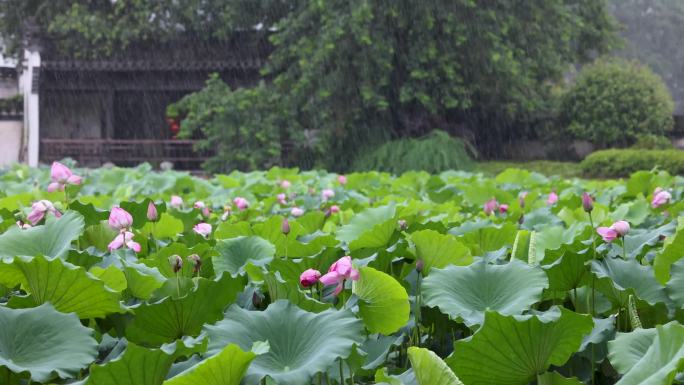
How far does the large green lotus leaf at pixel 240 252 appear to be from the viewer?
1.56m

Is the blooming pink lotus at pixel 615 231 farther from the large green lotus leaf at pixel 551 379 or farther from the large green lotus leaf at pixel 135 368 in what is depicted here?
the large green lotus leaf at pixel 135 368

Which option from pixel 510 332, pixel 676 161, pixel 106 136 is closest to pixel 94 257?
pixel 510 332

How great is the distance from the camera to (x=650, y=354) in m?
0.90

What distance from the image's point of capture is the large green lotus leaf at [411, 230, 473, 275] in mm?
1447

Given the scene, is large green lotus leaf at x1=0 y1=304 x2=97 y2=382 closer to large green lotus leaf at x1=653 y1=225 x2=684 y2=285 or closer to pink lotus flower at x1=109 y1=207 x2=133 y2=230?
pink lotus flower at x1=109 y1=207 x2=133 y2=230

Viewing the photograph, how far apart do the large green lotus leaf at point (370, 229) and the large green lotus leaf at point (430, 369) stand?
709mm

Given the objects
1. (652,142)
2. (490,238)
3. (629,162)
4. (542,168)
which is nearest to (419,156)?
(542,168)

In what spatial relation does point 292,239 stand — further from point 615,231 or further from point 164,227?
point 615,231

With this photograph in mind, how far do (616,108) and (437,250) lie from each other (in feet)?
54.3

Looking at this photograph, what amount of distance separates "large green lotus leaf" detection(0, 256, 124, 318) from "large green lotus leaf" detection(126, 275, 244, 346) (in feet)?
0.12

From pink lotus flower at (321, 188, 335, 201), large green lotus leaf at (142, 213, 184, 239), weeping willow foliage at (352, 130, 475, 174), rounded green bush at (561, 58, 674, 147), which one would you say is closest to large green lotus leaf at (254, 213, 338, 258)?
large green lotus leaf at (142, 213, 184, 239)

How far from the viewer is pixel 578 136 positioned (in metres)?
17.4

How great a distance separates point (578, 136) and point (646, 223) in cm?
1551

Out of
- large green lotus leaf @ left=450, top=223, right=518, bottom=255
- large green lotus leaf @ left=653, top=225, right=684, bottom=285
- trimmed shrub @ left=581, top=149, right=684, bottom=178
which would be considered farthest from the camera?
trimmed shrub @ left=581, top=149, right=684, bottom=178
